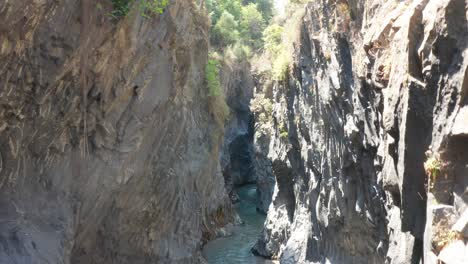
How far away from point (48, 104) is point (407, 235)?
865 cm

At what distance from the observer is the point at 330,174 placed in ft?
60.3

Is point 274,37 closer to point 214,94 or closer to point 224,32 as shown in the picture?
point 214,94

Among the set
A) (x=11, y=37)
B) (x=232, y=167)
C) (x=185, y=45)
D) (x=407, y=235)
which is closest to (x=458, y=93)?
(x=407, y=235)

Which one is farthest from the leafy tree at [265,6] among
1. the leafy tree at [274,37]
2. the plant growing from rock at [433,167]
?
the plant growing from rock at [433,167]

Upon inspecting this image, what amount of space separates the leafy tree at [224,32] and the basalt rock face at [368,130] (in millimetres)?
14977

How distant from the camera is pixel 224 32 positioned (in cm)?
4172

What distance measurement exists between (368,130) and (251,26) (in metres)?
36.1

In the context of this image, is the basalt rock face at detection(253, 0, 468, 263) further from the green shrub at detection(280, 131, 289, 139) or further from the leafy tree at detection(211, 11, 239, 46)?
the leafy tree at detection(211, 11, 239, 46)

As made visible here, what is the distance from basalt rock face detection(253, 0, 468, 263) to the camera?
7594mm

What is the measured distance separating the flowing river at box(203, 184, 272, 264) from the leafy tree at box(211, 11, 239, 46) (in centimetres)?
1371

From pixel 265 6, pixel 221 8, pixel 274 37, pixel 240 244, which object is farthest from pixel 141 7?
pixel 265 6

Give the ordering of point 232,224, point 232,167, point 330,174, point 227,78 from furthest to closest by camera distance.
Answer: point 232,167 < point 227,78 < point 232,224 < point 330,174

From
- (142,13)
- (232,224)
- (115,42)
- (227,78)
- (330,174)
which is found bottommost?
(232,224)

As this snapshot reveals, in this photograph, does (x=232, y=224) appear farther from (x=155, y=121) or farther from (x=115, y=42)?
(x=115, y=42)
